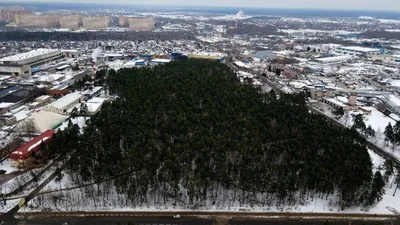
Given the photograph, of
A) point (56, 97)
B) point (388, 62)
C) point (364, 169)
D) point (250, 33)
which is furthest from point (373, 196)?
point (250, 33)

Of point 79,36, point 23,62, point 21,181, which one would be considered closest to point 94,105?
point 21,181

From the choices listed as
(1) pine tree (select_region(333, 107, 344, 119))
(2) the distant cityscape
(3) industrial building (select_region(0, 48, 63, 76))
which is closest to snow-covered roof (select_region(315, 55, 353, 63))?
(2) the distant cityscape

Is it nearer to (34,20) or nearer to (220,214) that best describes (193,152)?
(220,214)

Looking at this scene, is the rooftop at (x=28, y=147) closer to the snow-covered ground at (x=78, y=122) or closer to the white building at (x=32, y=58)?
the snow-covered ground at (x=78, y=122)

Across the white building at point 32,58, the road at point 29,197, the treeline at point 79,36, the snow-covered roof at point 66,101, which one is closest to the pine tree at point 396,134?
the road at point 29,197

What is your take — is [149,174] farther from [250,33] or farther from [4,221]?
[250,33]

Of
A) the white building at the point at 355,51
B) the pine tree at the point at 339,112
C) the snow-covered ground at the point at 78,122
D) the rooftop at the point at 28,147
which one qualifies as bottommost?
the snow-covered ground at the point at 78,122

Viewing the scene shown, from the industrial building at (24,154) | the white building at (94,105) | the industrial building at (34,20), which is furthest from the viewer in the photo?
the industrial building at (34,20)
